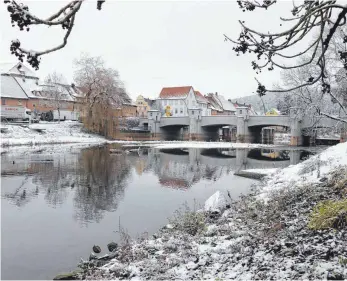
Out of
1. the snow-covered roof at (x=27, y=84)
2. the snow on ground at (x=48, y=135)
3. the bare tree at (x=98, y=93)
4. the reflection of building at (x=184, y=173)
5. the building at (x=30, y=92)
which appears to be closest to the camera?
the reflection of building at (x=184, y=173)

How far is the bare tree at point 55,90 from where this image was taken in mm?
64125

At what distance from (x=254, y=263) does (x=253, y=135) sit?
63492mm

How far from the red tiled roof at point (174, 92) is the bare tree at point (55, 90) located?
29.0 metres

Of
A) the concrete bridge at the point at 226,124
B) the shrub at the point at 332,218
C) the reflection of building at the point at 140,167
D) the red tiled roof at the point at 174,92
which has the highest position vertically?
the red tiled roof at the point at 174,92

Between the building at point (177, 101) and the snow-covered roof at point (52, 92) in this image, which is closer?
the snow-covered roof at point (52, 92)

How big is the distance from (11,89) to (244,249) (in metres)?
67.5

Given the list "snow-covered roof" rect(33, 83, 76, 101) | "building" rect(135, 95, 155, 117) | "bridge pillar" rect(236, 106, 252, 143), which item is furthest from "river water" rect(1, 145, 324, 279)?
"building" rect(135, 95, 155, 117)

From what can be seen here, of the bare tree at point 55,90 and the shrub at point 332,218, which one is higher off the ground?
the bare tree at point 55,90

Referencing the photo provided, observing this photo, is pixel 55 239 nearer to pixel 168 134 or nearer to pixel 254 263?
pixel 254 263

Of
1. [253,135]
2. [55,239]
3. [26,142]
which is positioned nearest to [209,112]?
[253,135]

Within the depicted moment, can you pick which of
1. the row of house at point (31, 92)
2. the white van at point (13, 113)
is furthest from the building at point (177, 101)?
the white van at point (13, 113)

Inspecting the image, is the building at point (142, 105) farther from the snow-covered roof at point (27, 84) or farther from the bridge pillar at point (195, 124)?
the snow-covered roof at point (27, 84)

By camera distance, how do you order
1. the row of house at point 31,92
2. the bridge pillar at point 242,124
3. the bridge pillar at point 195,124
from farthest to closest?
the bridge pillar at point 195,124, the row of house at point 31,92, the bridge pillar at point 242,124

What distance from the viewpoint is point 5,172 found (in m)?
21.5
